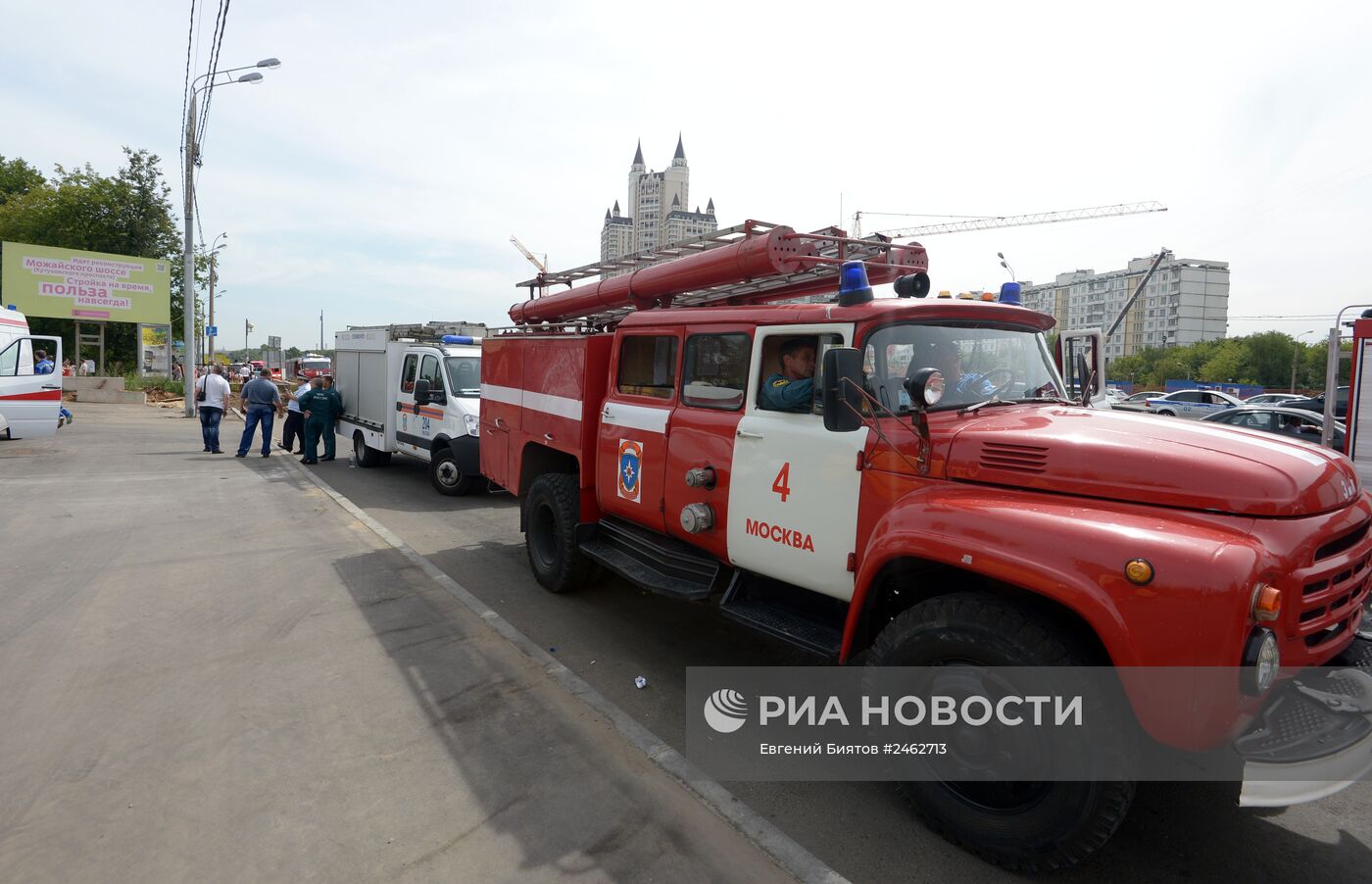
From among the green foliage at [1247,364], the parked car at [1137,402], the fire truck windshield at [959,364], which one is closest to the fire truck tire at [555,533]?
the fire truck windshield at [959,364]

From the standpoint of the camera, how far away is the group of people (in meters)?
12.9

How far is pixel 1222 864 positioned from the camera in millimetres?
2893

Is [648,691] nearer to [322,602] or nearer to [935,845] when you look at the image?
[935,845]

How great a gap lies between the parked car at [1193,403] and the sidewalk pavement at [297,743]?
23224 mm

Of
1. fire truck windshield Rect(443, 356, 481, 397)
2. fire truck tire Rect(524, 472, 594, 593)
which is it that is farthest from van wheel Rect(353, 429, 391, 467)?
fire truck tire Rect(524, 472, 594, 593)

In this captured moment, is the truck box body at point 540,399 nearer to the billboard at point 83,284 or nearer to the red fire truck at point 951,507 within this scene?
the red fire truck at point 951,507

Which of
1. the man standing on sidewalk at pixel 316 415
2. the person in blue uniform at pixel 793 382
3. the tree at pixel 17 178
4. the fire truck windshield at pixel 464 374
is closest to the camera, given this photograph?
the person in blue uniform at pixel 793 382

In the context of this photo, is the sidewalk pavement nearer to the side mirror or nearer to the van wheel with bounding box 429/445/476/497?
the side mirror

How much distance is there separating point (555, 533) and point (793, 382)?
9.49ft

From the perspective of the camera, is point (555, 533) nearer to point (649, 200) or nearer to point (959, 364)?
point (959, 364)

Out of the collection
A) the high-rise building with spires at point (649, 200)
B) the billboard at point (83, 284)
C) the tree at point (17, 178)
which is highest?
the high-rise building with spires at point (649, 200)

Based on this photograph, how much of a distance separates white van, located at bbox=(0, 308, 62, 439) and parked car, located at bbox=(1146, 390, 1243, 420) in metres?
26.7

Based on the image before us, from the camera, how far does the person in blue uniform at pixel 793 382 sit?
12.7ft

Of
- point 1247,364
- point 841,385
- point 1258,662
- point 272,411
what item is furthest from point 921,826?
point 1247,364
